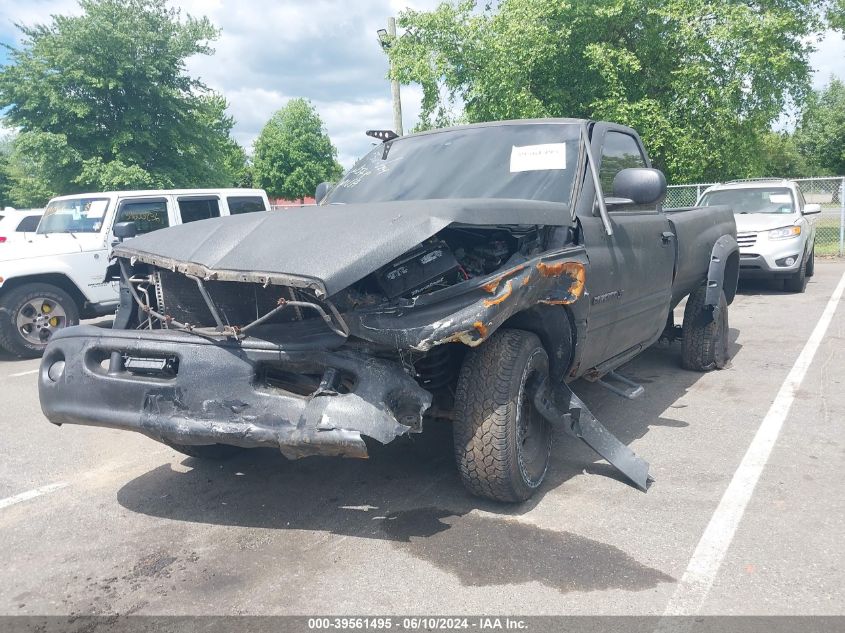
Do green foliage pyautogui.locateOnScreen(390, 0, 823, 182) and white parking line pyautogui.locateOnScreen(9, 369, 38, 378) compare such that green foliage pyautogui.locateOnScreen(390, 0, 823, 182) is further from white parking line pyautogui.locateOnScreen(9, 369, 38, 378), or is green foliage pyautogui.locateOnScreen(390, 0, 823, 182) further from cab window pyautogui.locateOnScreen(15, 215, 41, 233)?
white parking line pyautogui.locateOnScreen(9, 369, 38, 378)

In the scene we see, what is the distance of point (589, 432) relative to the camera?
3760 mm

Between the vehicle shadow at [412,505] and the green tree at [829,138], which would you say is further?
the green tree at [829,138]

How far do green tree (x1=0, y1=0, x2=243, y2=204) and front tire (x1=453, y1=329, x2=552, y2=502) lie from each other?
18.1 metres

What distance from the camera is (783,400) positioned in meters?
5.22

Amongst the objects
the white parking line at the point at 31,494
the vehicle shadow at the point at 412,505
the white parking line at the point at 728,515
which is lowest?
the white parking line at the point at 728,515

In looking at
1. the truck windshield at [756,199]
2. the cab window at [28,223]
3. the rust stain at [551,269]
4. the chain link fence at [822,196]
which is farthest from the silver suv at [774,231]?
the cab window at [28,223]

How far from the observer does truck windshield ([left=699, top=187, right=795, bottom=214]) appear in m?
11.5

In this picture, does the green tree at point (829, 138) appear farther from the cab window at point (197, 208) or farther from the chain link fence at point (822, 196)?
the cab window at point (197, 208)

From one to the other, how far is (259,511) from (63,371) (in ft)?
3.81

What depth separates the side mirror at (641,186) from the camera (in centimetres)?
395

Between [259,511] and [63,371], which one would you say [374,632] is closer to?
[259,511]

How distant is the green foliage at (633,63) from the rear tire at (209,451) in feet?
39.6

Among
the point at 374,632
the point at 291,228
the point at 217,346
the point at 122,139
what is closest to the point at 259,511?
the point at 217,346

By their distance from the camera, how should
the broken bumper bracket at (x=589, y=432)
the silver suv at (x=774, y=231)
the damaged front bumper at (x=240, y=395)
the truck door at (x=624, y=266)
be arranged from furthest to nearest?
the silver suv at (x=774, y=231)
the truck door at (x=624, y=266)
the broken bumper bracket at (x=589, y=432)
the damaged front bumper at (x=240, y=395)
